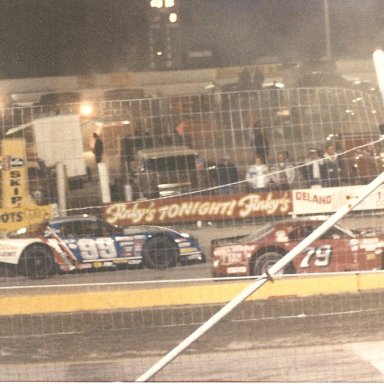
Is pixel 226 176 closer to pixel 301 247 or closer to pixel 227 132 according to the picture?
pixel 227 132

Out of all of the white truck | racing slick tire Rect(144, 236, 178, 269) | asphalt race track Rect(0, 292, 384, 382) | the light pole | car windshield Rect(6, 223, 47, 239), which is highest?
the light pole

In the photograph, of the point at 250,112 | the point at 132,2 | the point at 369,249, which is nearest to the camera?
the point at 250,112

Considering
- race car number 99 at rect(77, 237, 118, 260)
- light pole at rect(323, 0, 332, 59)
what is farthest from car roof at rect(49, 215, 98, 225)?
light pole at rect(323, 0, 332, 59)

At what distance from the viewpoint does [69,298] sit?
7809 mm

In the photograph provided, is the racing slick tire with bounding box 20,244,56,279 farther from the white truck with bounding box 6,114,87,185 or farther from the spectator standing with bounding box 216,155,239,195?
the spectator standing with bounding box 216,155,239,195

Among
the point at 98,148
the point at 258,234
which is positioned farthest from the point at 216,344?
the point at 98,148

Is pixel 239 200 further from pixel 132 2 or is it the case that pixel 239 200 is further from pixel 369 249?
pixel 132 2

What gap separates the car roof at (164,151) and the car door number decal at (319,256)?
176cm

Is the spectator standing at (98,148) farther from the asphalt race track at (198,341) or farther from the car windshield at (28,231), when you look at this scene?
the asphalt race track at (198,341)

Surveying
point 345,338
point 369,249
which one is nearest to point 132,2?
point 369,249

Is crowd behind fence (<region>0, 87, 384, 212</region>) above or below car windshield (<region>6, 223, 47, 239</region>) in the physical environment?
above

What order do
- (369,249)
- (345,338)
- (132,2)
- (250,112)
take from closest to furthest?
(250,112) → (345,338) → (369,249) → (132,2)

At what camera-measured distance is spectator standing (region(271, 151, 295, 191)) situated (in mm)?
7418

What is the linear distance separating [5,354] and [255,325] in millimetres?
2527
